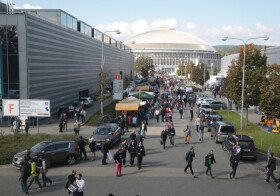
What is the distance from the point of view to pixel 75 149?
70.8 ft

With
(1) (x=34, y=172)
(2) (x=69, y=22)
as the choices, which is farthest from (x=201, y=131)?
(2) (x=69, y=22)

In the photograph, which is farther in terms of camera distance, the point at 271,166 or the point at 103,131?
the point at 103,131

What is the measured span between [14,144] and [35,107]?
514 cm

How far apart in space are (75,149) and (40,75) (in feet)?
67.4

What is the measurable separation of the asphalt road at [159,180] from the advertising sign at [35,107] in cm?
862

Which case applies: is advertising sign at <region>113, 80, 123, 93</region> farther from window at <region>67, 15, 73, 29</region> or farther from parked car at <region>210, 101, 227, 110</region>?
window at <region>67, 15, 73, 29</region>

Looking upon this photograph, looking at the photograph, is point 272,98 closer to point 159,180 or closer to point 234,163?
point 234,163

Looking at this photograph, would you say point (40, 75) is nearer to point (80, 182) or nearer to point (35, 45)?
point (35, 45)

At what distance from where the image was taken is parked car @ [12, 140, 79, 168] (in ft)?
67.6

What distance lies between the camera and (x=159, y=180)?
18.5 m

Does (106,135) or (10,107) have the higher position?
(10,107)

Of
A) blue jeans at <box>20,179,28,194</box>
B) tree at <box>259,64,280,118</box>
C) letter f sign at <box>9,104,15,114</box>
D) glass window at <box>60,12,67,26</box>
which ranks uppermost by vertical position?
glass window at <box>60,12,67,26</box>

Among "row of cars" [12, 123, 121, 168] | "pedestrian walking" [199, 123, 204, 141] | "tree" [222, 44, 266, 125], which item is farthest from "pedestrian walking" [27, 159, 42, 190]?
"tree" [222, 44, 266, 125]

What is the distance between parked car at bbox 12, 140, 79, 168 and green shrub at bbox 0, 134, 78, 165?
1674 mm
